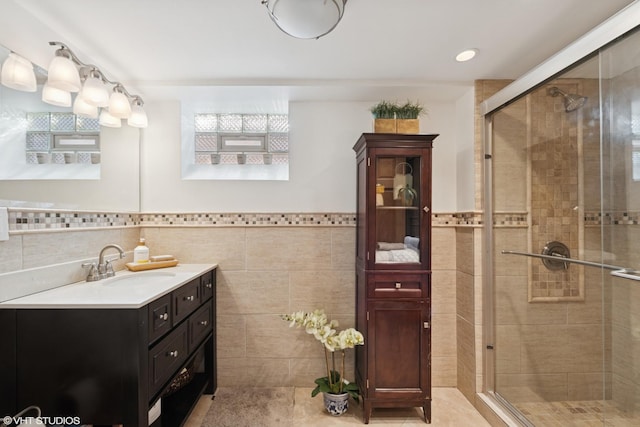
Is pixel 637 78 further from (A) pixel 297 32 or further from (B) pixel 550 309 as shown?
(A) pixel 297 32

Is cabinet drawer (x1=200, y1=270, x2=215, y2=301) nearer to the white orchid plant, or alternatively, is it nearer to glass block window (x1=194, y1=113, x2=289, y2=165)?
the white orchid plant

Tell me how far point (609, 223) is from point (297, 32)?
5.55 feet

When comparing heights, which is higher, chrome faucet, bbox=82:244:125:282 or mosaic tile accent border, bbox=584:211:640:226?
mosaic tile accent border, bbox=584:211:640:226

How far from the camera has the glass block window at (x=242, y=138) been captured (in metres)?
2.55

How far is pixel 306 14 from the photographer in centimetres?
130

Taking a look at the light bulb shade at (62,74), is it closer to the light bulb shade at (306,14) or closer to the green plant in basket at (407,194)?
the light bulb shade at (306,14)

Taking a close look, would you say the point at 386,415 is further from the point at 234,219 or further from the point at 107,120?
the point at 107,120

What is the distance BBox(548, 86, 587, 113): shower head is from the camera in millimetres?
1547

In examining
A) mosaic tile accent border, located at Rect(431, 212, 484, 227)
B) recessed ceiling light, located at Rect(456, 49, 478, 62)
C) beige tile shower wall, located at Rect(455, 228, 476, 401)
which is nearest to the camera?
recessed ceiling light, located at Rect(456, 49, 478, 62)

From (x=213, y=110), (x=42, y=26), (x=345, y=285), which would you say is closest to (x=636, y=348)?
(x=345, y=285)

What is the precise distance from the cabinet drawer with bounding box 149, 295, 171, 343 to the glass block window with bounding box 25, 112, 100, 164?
948 millimetres

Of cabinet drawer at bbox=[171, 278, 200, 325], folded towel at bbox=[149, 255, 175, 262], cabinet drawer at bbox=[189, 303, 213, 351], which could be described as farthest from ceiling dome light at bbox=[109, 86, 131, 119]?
cabinet drawer at bbox=[189, 303, 213, 351]

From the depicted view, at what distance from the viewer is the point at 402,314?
6.36 feet

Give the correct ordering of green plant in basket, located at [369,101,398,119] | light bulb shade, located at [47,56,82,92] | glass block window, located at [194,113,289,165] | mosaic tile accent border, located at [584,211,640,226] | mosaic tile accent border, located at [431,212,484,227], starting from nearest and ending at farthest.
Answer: mosaic tile accent border, located at [584,211,640,226] < light bulb shade, located at [47,56,82,92] < green plant in basket, located at [369,101,398,119] < mosaic tile accent border, located at [431,212,484,227] < glass block window, located at [194,113,289,165]
